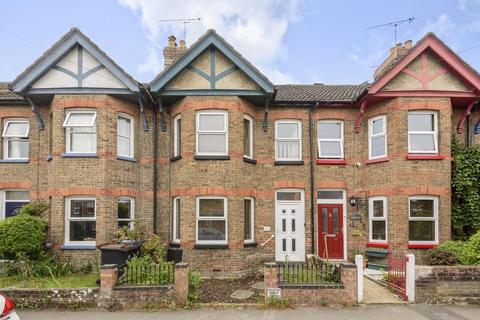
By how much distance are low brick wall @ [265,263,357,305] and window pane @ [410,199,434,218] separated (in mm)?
5109

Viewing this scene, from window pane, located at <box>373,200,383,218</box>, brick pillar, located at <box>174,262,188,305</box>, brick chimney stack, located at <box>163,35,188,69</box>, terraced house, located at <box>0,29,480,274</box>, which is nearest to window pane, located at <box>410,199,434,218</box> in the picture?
terraced house, located at <box>0,29,480,274</box>

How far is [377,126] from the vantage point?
1229 cm

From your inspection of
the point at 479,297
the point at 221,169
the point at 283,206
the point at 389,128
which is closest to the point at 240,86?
the point at 221,169

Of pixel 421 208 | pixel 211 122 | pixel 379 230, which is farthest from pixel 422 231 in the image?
pixel 211 122

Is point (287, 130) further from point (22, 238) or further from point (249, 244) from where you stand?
point (22, 238)

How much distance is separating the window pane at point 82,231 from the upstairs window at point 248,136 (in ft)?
19.4

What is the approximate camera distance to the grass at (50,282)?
8695 millimetres

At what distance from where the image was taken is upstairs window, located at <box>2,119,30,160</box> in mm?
12422

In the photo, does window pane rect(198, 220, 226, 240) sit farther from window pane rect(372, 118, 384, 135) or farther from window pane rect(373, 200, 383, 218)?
window pane rect(372, 118, 384, 135)

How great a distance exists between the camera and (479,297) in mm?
7883

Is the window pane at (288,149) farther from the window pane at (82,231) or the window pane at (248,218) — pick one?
the window pane at (82,231)

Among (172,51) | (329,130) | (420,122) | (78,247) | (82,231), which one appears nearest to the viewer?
(78,247)

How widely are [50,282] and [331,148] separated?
10300 mm

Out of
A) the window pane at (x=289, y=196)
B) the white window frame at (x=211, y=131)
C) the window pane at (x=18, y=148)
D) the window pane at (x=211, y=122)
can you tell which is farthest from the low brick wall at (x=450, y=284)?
the window pane at (x=18, y=148)
